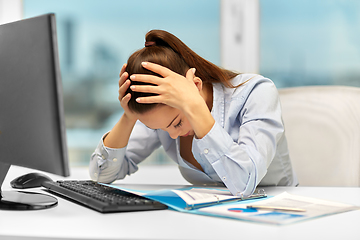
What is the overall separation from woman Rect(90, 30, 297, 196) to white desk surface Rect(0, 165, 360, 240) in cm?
23

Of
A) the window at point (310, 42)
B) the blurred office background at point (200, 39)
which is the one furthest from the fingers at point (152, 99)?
the window at point (310, 42)

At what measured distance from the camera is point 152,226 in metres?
0.56

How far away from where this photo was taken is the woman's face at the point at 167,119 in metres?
0.88

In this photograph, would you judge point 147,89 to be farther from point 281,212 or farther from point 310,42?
point 310,42

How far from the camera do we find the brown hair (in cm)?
91

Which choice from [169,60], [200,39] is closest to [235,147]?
[169,60]

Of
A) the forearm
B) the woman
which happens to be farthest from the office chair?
the forearm

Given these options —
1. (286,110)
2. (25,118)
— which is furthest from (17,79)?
(286,110)

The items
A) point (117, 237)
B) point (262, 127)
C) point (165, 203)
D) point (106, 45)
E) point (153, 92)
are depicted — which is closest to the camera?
point (117, 237)

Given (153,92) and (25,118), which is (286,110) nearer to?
(153,92)

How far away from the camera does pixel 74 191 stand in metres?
0.80

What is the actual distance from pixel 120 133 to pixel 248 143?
0.43 metres

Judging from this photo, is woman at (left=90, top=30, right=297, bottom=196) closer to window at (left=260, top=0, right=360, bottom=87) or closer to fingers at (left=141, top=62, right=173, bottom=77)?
fingers at (left=141, top=62, right=173, bottom=77)

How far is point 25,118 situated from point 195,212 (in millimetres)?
373
